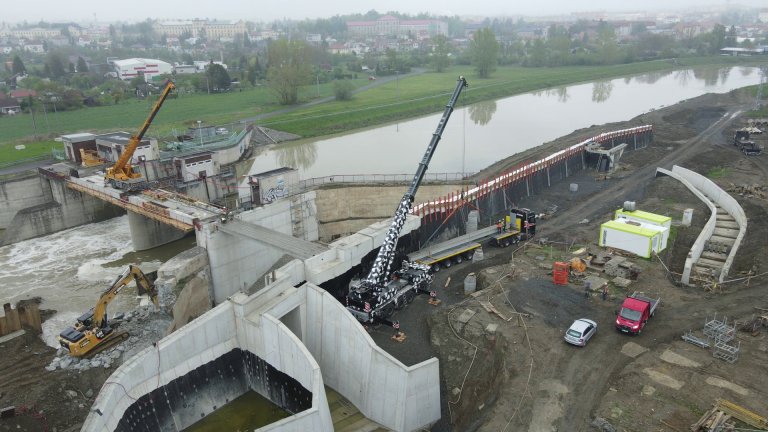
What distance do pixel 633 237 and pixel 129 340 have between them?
25888 mm

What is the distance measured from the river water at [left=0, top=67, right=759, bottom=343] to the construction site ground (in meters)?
9.43

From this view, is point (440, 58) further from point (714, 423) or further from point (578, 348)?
point (714, 423)

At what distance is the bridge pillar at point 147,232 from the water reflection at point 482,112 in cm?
4956

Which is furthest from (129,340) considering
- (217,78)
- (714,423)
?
(217,78)

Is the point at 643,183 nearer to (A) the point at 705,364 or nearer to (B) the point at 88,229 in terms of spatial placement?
(A) the point at 705,364

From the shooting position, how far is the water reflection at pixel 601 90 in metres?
102

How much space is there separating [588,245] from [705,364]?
12.2 meters

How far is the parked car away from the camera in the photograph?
845 inches

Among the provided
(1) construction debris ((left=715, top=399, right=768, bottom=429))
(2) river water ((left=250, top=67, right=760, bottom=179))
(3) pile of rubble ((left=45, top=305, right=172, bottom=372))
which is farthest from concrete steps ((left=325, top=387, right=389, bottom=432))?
(2) river water ((left=250, top=67, right=760, bottom=179))

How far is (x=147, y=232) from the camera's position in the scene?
4194cm

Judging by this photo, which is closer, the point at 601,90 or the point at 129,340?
the point at 129,340

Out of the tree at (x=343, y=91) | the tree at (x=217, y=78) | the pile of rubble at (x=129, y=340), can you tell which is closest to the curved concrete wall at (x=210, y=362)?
the pile of rubble at (x=129, y=340)

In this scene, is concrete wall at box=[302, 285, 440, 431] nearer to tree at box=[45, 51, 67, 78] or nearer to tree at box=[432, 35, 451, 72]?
tree at box=[432, 35, 451, 72]

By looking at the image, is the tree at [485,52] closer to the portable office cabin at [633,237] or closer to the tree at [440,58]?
the tree at [440,58]
